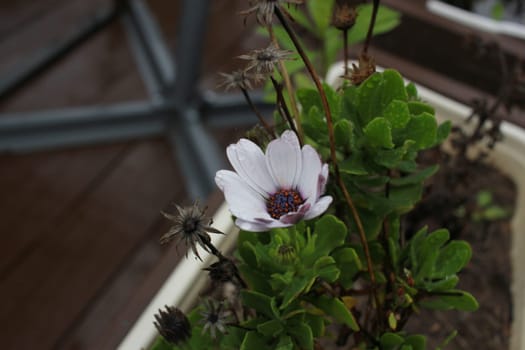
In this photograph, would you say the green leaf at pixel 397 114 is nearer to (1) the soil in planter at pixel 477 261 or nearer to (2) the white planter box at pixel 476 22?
(1) the soil in planter at pixel 477 261

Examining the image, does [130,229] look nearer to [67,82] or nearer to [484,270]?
[67,82]

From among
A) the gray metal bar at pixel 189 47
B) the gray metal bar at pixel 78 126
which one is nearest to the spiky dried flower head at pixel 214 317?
the gray metal bar at pixel 189 47

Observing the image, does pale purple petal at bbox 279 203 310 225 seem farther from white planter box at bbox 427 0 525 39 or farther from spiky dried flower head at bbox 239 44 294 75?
white planter box at bbox 427 0 525 39

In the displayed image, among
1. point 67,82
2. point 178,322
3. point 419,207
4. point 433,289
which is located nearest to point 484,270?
point 419,207

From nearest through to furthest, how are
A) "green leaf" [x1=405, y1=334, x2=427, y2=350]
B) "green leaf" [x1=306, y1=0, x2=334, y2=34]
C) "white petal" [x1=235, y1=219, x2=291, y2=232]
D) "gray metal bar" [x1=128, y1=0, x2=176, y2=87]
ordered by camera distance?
"white petal" [x1=235, y1=219, x2=291, y2=232] < "green leaf" [x1=405, y1=334, x2=427, y2=350] < "green leaf" [x1=306, y1=0, x2=334, y2=34] < "gray metal bar" [x1=128, y1=0, x2=176, y2=87]

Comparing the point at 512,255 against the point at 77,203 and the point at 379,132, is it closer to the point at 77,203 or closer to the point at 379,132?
the point at 379,132

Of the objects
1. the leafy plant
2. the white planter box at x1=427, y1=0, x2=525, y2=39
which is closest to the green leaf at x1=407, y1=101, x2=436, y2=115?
the leafy plant

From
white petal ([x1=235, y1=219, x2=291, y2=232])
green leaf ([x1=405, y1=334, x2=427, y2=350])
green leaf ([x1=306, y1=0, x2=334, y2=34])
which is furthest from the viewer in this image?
green leaf ([x1=306, y1=0, x2=334, y2=34])
